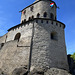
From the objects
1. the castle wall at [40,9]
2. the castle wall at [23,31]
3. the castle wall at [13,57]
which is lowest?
the castle wall at [13,57]

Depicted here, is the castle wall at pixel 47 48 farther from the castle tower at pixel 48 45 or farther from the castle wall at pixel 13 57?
the castle wall at pixel 13 57

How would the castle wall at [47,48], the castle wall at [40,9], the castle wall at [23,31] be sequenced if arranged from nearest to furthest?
the castle wall at [47,48] < the castle wall at [23,31] < the castle wall at [40,9]

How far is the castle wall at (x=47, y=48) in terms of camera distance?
1231 cm

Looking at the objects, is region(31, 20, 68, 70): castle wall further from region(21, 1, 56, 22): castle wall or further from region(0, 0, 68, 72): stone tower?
region(21, 1, 56, 22): castle wall

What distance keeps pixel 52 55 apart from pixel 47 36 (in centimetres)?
300

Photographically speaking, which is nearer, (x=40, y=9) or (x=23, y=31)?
(x=23, y=31)

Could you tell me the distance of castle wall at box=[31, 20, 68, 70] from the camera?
1231 centimetres

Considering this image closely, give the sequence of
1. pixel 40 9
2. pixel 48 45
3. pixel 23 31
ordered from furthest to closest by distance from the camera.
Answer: pixel 40 9, pixel 23 31, pixel 48 45

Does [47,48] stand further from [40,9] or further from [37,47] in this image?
[40,9]

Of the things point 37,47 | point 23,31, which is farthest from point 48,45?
point 23,31

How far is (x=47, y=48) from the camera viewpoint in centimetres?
1299

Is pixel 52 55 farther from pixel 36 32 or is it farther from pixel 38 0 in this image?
pixel 38 0

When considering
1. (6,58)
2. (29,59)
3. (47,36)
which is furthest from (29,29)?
(6,58)

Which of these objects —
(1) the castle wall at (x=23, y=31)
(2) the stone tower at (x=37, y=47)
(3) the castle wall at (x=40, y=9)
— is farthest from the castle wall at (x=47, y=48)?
(3) the castle wall at (x=40, y=9)
